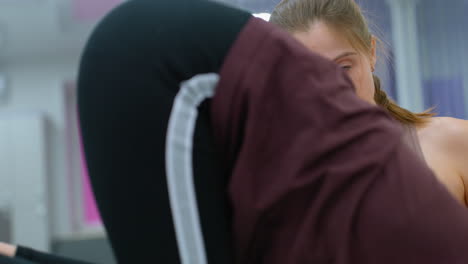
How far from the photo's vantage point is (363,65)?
1.15 metres

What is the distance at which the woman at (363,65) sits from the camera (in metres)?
1.15

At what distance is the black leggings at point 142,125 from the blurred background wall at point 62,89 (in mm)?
2476

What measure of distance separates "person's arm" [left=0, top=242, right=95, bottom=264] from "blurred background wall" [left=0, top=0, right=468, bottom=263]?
7.44ft

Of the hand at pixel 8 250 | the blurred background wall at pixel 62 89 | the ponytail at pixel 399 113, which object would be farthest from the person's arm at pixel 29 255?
the blurred background wall at pixel 62 89

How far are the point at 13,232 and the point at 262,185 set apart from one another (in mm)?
4815

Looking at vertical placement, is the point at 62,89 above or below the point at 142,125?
below

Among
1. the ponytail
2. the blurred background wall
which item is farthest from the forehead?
the blurred background wall

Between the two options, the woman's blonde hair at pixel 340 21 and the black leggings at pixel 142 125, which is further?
the woman's blonde hair at pixel 340 21

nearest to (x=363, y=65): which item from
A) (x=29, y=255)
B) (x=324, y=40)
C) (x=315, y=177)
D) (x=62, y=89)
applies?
(x=324, y=40)

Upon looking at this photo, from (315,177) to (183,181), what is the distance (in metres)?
0.14

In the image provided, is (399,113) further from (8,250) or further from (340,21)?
(8,250)

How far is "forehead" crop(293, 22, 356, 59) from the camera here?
116cm

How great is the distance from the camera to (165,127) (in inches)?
19.4

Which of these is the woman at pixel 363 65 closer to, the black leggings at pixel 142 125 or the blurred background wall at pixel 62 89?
the black leggings at pixel 142 125
